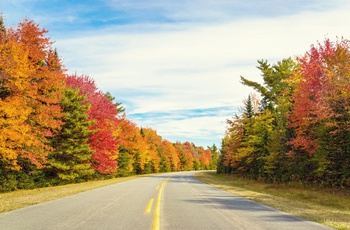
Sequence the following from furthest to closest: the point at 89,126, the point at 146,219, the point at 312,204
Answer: the point at 89,126 < the point at 312,204 < the point at 146,219

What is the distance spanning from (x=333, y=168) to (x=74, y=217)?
1926 centimetres

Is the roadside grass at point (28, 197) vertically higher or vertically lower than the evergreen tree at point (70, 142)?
lower

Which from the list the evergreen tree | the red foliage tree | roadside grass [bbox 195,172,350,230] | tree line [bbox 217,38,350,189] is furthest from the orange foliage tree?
tree line [bbox 217,38,350,189]

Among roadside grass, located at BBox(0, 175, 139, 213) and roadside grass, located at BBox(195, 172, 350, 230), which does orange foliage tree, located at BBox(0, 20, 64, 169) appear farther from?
roadside grass, located at BBox(195, 172, 350, 230)

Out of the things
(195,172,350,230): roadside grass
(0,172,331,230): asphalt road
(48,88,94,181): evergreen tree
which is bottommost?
(195,172,350,230): roadside grass

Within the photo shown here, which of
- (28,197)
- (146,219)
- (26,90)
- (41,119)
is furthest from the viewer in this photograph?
(41,119)

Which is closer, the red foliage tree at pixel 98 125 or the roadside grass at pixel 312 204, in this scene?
the roadside grass at pixel 312 204

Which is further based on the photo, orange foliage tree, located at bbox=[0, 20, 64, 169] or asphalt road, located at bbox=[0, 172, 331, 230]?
orange foliage tree, located at bbox=[0, 20, 64, 169]

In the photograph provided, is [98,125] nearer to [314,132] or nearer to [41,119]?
[41,119]

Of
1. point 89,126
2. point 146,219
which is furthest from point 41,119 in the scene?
point 146,219

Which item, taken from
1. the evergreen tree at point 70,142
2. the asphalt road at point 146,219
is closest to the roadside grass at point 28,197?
the asphalt road at point 146,219

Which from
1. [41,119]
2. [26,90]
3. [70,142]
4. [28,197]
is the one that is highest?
[26,90]

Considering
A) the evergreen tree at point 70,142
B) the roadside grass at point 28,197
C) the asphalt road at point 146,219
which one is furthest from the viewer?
the evergreen tree at point 70,142

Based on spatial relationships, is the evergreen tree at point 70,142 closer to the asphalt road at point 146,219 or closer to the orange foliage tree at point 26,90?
the orange foliage tree at point 26,90
